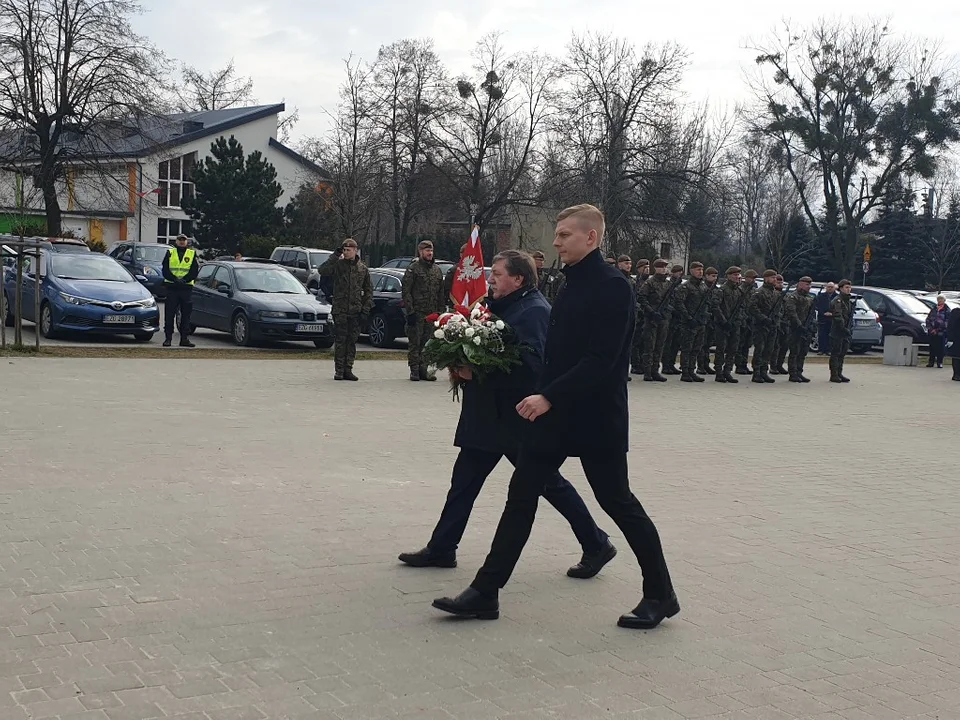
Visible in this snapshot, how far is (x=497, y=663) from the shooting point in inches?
188

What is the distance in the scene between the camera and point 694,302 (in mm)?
19453

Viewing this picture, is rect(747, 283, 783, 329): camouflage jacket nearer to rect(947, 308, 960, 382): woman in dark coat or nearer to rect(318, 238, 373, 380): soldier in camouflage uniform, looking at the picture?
rect(947, 308, 960, 382): woman in dark coat

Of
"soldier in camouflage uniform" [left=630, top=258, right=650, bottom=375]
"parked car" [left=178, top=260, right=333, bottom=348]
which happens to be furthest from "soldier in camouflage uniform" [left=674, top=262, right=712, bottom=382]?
"parked car" [left=178, top=260, right=333, bottom=348]

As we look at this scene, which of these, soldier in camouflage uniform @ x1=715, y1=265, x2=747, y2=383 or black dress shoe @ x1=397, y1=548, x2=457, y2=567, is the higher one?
soldier in camouflage uniform @ x1=715, y1=265, x2=747, y2=383

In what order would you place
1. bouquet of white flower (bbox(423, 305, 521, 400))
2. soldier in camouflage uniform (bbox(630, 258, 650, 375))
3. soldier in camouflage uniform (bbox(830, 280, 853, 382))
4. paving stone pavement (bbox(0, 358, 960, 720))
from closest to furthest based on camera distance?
1. paving stone pavement (bbox(0, 358, 960, 720))
2. bouquet of white flower (bbox(423, 305, 521, 400))
3. soldier in camouflage uniform (bbox(630, 258, 650, 375))
4. soldier in camouflage uniform (bbox(830, 280, 853, 382))

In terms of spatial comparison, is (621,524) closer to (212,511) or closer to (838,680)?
(838,680)

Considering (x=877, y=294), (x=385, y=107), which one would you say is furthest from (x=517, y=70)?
(x=877, y=294)

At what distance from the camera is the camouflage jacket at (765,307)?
20.3 metres

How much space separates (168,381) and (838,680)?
37.1 feet

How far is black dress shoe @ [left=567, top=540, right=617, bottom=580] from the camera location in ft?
20.3

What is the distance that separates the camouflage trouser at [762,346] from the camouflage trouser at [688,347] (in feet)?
4.79

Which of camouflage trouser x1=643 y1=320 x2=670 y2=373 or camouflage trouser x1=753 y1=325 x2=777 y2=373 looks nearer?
camouflage trouser x1=643 y1=320 x2=670 y2=373

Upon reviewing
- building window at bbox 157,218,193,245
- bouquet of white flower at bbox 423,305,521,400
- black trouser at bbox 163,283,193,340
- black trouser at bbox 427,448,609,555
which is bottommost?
black trouser at bbox 427,448,609,555

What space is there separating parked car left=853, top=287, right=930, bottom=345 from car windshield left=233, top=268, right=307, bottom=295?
1619 cm
